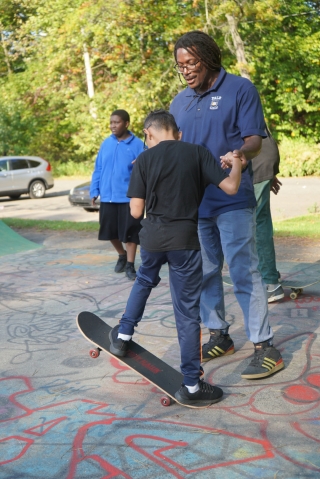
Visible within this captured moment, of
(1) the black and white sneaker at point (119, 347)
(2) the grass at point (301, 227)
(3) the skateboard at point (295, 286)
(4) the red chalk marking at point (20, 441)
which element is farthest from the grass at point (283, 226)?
(4) the red chalk marking at point (20, 441)

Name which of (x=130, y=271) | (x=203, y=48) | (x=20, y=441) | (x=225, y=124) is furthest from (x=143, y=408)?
(x=130, y=271)

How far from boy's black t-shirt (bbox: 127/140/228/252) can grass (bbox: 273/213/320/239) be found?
6380 millimetres

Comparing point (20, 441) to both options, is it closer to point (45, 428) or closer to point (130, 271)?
point (45, 428)

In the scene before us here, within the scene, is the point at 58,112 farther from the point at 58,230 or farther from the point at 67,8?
the point at 58,230

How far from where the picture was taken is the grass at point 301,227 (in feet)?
32.2

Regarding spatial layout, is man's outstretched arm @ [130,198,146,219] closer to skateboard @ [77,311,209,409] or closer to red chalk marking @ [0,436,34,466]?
skateboard @ [77,311,209,409]

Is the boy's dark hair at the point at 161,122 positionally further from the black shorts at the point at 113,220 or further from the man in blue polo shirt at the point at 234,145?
the black shorts at the point at 113,220

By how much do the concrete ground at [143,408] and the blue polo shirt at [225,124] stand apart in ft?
3.41

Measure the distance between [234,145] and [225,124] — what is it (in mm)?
140

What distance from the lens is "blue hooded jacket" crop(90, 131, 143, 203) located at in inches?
284

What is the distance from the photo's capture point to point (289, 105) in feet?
95.6

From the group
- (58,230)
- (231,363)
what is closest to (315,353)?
(231,363)

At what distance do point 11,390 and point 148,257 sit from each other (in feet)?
3.81

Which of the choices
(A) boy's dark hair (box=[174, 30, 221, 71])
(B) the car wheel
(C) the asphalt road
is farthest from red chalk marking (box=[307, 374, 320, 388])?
(B) the car wheel
